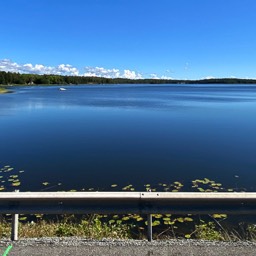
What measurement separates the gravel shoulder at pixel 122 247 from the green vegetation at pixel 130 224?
53 cm

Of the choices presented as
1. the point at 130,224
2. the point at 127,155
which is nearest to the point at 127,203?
the point at 130,224

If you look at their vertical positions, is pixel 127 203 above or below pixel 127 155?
above

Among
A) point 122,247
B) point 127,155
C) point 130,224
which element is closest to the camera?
point 122,247

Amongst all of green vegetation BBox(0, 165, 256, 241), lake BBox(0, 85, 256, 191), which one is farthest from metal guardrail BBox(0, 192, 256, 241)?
lake BBox(0, 85, 256, 191)

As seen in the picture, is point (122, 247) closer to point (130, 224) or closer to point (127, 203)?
point (127, 203)

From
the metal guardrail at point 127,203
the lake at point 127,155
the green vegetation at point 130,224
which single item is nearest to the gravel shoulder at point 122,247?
the metal guardrail at point 127,203

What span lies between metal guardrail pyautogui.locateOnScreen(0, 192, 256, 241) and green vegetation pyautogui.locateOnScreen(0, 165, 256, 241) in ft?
2.47

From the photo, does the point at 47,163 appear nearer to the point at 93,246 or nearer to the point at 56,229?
the point at 56,229

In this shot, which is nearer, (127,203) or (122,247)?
(122,247)

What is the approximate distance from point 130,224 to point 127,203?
2.81 m

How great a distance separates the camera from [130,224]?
7574 mm

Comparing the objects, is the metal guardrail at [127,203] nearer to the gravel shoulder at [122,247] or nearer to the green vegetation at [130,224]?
the gravel shoulder at [122,247]

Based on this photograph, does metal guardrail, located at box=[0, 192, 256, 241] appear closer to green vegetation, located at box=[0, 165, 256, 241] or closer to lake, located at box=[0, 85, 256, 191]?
green vegetation, located at box=[0, 165, 256, 241]

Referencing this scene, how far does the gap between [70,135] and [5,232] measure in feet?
52.9
